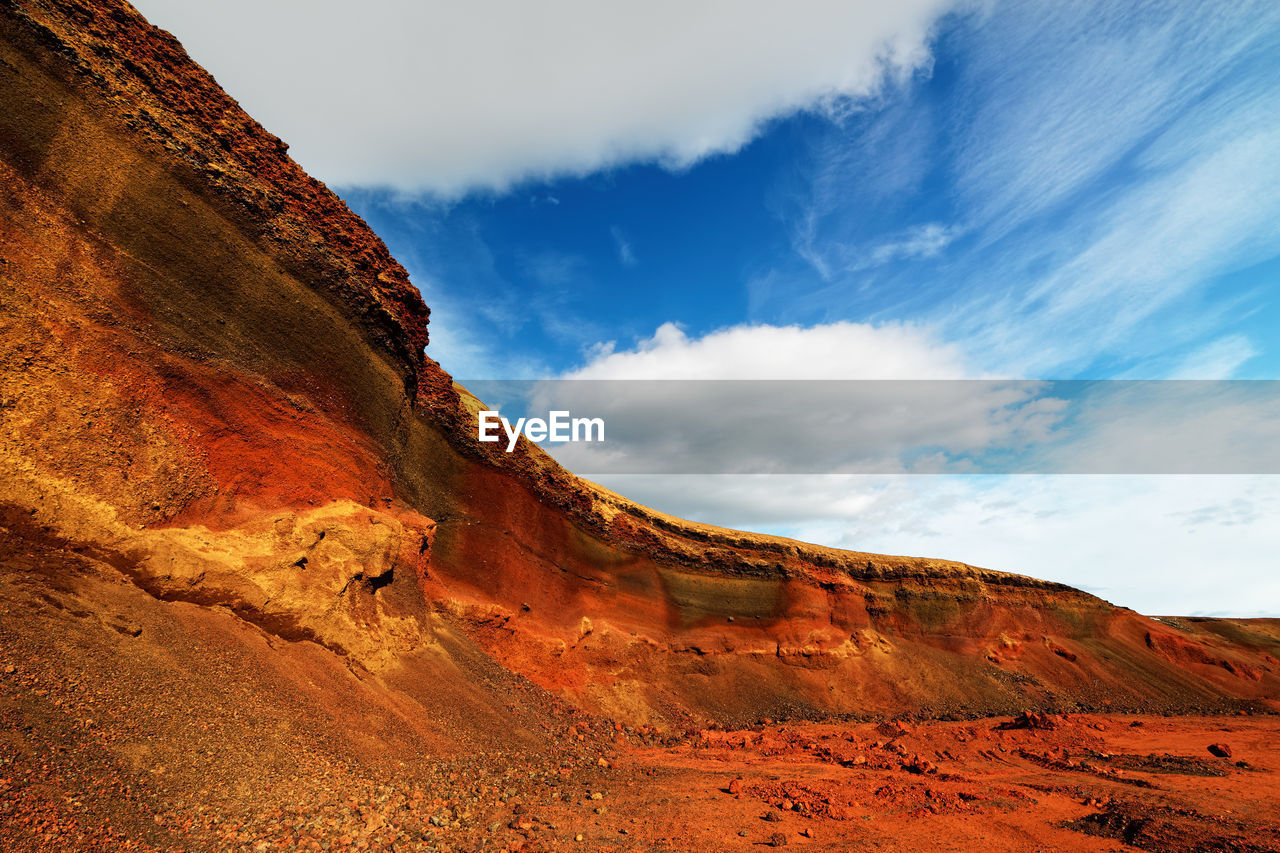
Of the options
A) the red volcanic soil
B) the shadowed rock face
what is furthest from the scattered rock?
the shadowed rock face

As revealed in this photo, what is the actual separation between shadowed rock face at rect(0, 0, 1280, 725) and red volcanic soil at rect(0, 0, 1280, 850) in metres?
0.05

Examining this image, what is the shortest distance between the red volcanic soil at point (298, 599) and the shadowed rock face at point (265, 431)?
49mm

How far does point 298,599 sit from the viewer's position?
353 inches

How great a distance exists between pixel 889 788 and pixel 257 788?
34.7ft

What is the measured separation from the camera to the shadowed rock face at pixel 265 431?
765 centimetres

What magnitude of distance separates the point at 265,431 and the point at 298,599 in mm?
3196

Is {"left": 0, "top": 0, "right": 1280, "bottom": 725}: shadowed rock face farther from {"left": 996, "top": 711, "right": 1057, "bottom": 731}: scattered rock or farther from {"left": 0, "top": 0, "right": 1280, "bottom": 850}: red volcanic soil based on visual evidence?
{"left": 996, "top": 711, "right": 1057, "bottom": 731}: scattered rock

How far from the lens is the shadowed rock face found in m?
7.65

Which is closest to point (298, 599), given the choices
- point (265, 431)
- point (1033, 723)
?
point (265, 431)

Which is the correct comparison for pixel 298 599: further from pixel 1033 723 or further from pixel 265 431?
pixel 1033 723

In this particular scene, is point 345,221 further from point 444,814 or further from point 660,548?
point 660,548

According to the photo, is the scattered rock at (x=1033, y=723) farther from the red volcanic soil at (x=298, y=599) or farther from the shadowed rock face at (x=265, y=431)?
the shadowed rock face at (x=265, y=431)

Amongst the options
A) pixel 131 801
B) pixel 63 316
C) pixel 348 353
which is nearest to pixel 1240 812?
pixel 131 801

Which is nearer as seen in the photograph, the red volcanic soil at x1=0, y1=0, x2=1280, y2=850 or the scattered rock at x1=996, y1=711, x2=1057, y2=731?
the red volcanic soil at x1=0, y1=0, x2=1280, y2=850
